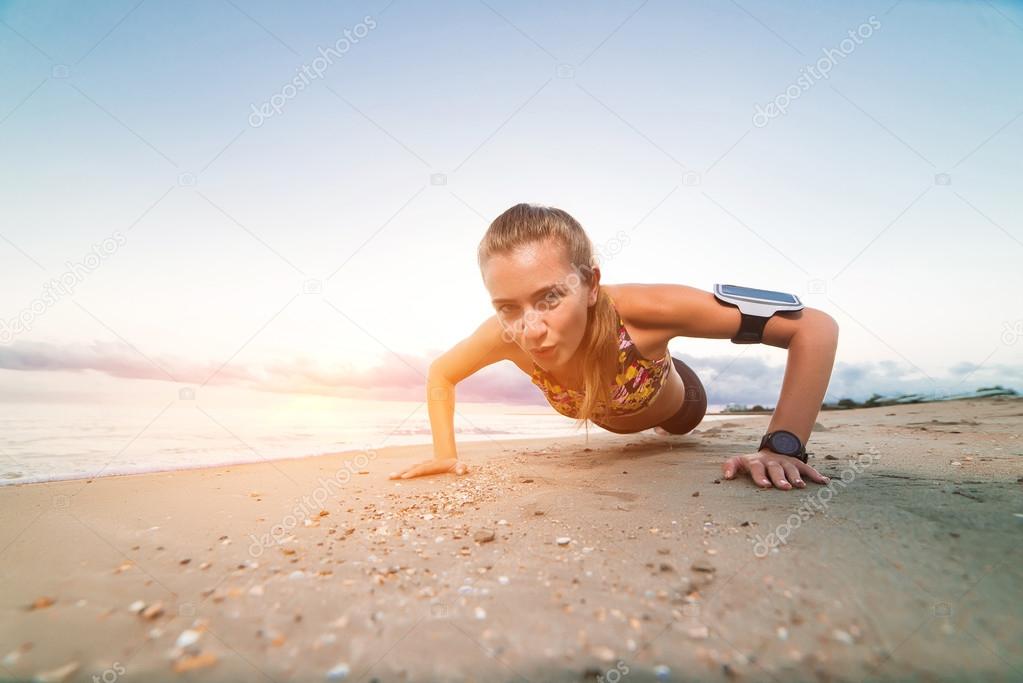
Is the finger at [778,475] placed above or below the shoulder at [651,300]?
below

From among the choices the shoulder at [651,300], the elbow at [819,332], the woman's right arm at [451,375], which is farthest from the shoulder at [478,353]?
the elbow at [819,332]

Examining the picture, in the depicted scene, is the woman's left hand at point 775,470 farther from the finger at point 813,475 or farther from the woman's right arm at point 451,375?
the woman's right arm at point 451,375

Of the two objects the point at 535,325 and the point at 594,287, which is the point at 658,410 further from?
the point at 535,325

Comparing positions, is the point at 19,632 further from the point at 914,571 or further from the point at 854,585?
the point at 914,571

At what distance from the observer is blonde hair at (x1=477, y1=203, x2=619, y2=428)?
314cm

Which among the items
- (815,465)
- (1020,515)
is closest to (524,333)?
(815,465)

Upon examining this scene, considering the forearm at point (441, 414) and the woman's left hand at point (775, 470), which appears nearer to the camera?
the woman's left hand at point (775, 470)

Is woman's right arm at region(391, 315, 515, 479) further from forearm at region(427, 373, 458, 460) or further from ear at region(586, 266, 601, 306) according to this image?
ear at region(586, 266, 601, 306)

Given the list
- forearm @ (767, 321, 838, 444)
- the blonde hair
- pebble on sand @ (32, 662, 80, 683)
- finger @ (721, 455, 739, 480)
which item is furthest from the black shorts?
pebble on sand @ (32, 662, 80, 683)

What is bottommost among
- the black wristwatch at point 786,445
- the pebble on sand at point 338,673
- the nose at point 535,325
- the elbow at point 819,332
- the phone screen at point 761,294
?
the pebble on sand at point 338,673

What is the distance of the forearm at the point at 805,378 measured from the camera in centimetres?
305

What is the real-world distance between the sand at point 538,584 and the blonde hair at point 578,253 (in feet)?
3.19

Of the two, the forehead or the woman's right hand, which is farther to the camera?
the woman's right hand

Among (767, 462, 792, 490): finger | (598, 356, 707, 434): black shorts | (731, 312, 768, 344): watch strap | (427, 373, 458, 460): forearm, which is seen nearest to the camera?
(767, 462, 792, 490): finger
